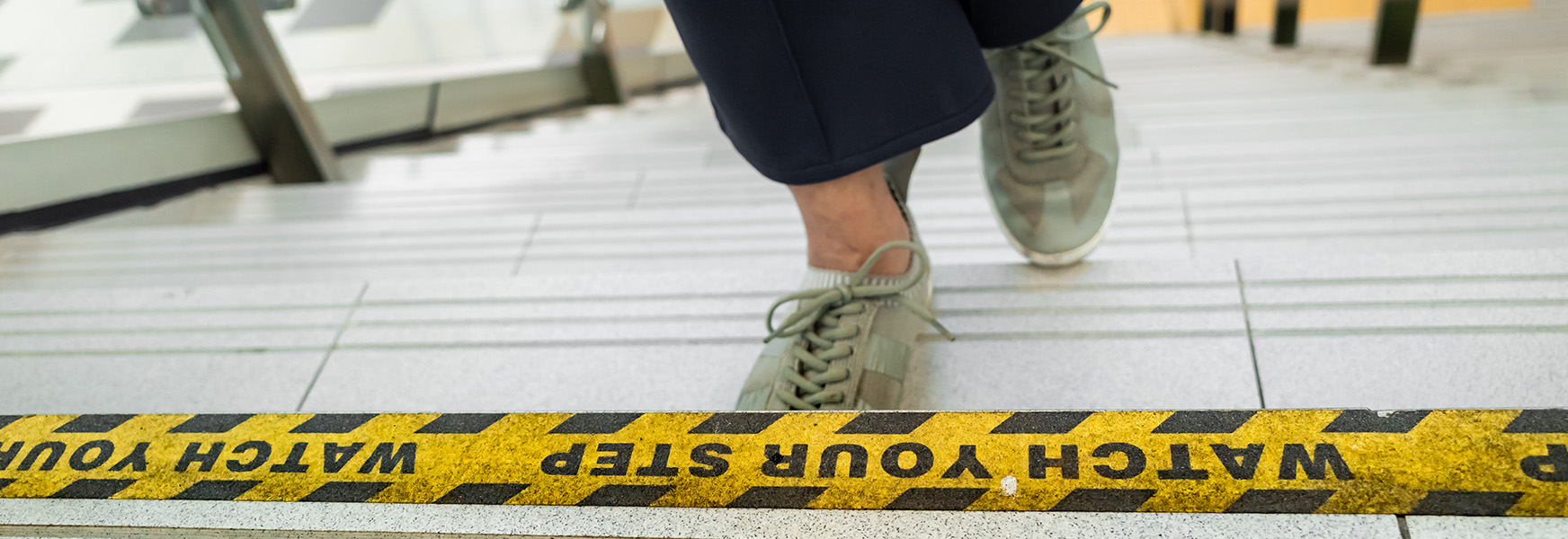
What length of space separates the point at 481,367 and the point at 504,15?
2885mm

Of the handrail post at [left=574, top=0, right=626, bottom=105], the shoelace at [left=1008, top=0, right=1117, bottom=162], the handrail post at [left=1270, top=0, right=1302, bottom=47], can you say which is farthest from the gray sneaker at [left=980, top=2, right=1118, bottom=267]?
the handrail post at [left=1270, top=0, right=1302, bottom=47]

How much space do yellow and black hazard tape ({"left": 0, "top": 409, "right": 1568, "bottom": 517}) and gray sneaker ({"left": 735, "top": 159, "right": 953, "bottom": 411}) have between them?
140 millimetres

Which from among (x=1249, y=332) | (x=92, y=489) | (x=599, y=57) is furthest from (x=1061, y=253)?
(x=599, y=57)

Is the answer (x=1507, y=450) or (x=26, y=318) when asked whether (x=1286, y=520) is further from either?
(x=26, y=318)

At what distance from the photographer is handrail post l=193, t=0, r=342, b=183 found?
2.25 metres

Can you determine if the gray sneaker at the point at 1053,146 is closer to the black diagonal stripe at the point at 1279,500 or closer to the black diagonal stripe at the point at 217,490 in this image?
the black diagonal stripe at the point at 1279,500

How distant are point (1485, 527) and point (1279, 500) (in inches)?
5.7

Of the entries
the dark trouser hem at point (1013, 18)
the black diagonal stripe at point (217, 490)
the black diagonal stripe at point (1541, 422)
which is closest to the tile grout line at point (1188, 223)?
the dark trouser hem at point (1013, 18)

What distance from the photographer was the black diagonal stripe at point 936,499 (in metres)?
0.77

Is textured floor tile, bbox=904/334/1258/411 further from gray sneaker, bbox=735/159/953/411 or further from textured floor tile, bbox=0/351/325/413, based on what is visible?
textured floor tile, bbox=0/351/325/413

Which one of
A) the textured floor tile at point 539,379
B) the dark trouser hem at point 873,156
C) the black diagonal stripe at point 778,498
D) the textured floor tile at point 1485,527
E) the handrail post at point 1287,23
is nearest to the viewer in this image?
the textured floor tile at point 1485,527

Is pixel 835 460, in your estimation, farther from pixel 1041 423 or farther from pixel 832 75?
pixel 832 75

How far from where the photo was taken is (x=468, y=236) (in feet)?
5.63

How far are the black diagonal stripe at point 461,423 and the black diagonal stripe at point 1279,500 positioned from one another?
70cm
